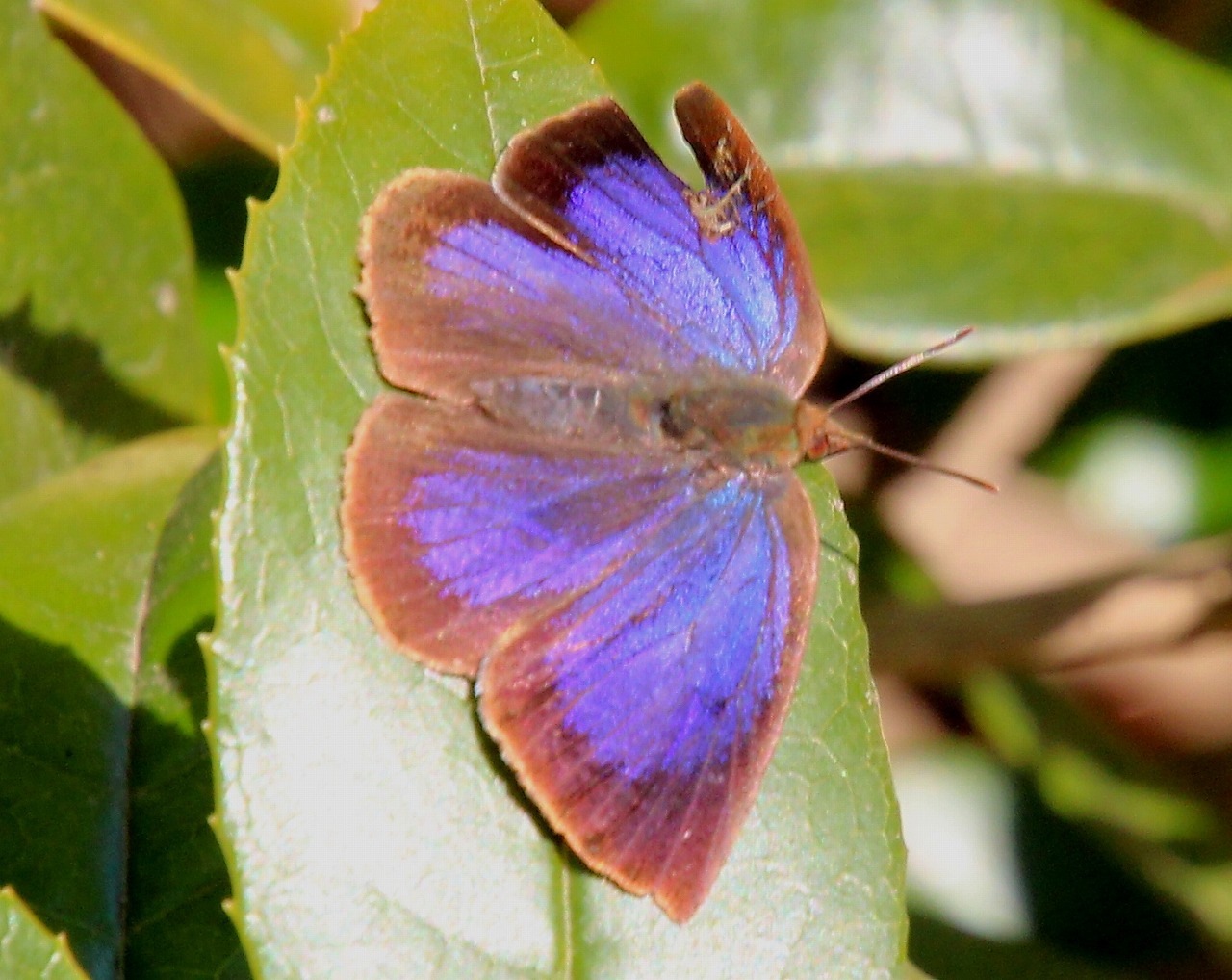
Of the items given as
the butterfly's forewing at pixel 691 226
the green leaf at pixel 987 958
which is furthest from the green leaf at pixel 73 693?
the green leaf at pixel 987 958

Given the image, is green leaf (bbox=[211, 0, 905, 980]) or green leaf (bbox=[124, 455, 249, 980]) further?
green leaf (bbox=[124, 455, 249, 980])

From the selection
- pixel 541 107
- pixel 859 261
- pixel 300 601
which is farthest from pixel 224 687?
pixel 859 261

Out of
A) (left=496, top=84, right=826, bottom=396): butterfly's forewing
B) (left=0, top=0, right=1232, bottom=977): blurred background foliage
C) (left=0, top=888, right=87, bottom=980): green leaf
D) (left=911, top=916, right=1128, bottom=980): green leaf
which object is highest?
(left=496, top=84, right=826, bottom=396): butterfly's forewing

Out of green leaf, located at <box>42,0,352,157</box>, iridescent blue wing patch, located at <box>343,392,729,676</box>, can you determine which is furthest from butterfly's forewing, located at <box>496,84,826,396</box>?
green leaf, located at <box>42,0,352,157</box>

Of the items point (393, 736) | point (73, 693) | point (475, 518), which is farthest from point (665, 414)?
point (73, 693)

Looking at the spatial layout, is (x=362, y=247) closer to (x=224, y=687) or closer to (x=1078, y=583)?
(x=224, y=687)

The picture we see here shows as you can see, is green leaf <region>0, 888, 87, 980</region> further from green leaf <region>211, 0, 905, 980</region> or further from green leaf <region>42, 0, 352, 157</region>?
green leaf <region>42, 0, 352, 157</region>
